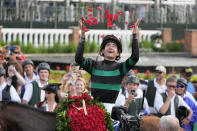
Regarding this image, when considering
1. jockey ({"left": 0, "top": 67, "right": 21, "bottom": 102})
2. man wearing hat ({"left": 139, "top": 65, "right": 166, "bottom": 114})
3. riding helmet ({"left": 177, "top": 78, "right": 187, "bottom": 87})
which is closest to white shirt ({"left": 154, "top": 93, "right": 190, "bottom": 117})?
man wearing hat ({"left": 139, "top": 65, "right": 166, "bottom": 114})

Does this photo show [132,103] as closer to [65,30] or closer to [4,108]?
[4,108]

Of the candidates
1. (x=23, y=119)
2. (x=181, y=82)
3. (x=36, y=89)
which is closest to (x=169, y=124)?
(x=23, y=119)

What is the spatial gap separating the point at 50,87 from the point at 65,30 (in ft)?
50.5

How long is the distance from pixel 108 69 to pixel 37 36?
17.4 m

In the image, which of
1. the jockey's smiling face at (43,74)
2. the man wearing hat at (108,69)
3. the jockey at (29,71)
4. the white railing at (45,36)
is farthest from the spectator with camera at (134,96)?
the white railing at (45,36)

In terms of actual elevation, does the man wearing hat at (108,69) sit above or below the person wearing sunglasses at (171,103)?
above

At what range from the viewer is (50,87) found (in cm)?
808

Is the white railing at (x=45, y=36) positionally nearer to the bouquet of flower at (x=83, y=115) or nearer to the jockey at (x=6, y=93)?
the jockey at (x=6, y=93)

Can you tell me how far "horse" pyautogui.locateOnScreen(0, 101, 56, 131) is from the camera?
18.6 ft

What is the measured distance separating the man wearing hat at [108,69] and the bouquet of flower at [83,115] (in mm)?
229

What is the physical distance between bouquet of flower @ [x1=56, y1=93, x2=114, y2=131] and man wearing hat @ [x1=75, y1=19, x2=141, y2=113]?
0.23 meters

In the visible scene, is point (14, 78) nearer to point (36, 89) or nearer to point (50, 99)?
point (36, 89)

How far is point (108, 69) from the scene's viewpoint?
5.71 metres

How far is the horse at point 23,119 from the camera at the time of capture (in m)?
5.66
